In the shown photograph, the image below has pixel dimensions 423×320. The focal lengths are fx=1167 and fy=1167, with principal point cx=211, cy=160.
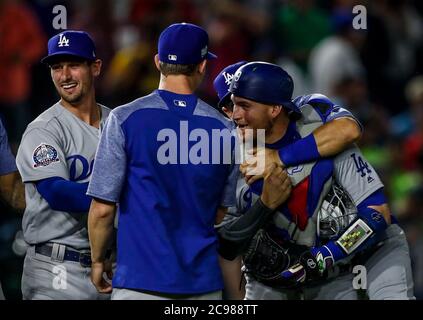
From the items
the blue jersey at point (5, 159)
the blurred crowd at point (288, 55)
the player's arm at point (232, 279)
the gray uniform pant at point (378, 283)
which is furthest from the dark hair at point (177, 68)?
the player's arm at point (232, 279)

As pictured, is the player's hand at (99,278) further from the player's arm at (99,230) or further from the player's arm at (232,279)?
the player's arm at (232,279)

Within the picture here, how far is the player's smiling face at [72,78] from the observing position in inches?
235

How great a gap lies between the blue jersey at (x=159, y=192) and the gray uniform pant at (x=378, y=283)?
2.82 ft

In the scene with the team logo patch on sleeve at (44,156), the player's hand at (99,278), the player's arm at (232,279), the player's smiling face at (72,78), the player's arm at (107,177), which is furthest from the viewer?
the player's arm at (232,279)

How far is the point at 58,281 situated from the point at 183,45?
1445mm

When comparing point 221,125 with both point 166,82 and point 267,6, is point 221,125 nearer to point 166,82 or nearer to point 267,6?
point 166,82

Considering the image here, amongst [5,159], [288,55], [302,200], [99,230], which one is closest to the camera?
[99,230]

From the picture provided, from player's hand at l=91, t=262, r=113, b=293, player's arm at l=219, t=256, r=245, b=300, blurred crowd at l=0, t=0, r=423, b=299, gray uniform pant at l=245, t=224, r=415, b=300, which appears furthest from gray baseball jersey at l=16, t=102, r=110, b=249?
player's arm at l=219, t=256, r=245, b=300

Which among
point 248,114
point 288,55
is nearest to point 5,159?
point 248,114

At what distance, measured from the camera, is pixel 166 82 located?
532 centimetres

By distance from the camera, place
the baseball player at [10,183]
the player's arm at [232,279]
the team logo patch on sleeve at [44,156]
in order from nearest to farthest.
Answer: the team logo patch on sleeve at [44,156]
the baseball player at [10,183]
the player's arm at [232,279]

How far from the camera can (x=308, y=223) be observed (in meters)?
5.90

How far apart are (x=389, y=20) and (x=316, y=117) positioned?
5774 millimetres

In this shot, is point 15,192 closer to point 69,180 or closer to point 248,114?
point 69,180
